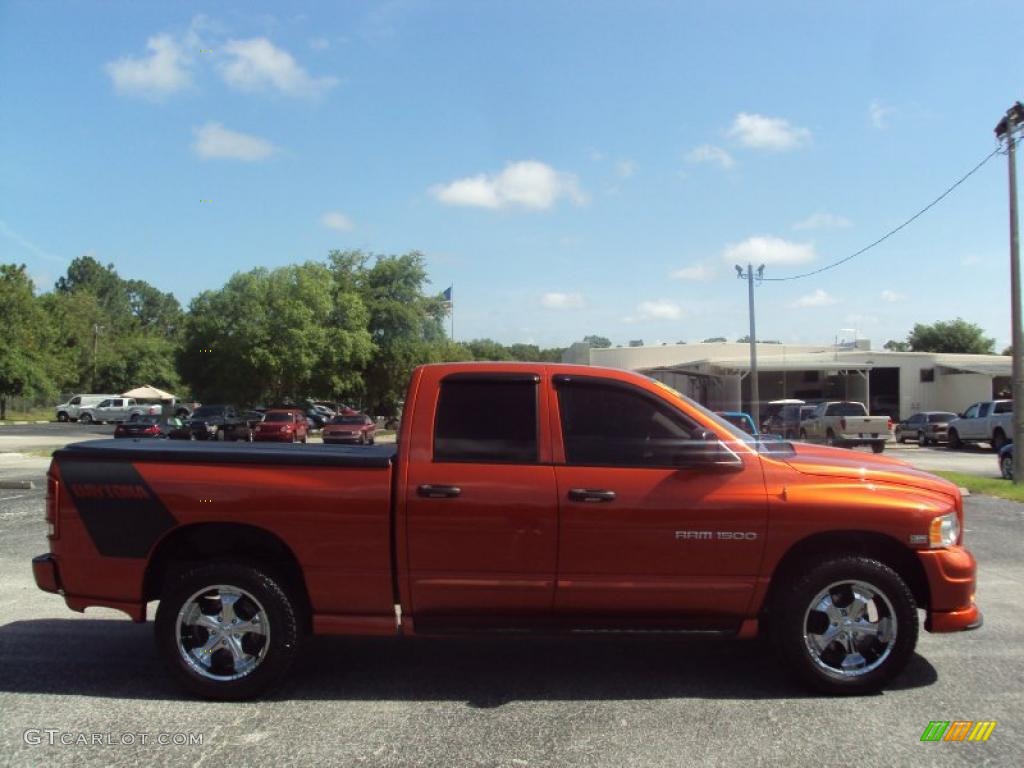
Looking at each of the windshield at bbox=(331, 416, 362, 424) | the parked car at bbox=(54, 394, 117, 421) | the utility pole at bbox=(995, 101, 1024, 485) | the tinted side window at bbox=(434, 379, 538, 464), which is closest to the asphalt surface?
the tinted side window at bbox=(434, 379, 538, 464)

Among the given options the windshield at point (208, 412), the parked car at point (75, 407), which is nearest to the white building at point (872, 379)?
the windshield at point (208, 412)

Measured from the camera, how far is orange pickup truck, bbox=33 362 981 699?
451 centimetres

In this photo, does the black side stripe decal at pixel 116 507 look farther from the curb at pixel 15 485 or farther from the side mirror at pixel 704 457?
the curb at pixel 15 485

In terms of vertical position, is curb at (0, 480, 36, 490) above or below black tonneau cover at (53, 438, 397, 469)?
below

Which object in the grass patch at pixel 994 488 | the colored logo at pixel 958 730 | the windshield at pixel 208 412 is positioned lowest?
the grass patch at pixel 994 488

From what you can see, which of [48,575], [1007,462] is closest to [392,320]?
[1007,462]

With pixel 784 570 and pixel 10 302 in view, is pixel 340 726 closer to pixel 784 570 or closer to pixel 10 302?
pixel 784 570

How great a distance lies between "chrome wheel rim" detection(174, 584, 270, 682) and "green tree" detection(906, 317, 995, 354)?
79.1m

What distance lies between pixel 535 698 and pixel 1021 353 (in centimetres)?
1563

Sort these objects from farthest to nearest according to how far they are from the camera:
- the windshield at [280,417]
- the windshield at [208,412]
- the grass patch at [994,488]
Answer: the windshield at [208,412] → the windshield at [280,417] → the grass patch at [994,488]

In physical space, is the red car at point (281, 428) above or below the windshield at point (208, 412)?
below

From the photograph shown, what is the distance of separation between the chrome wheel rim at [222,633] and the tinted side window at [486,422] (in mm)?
1428

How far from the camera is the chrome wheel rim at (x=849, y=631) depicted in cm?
461

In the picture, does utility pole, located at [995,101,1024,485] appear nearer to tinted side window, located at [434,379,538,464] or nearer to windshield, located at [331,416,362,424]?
tinted side window, located at [434,379,538,464]
